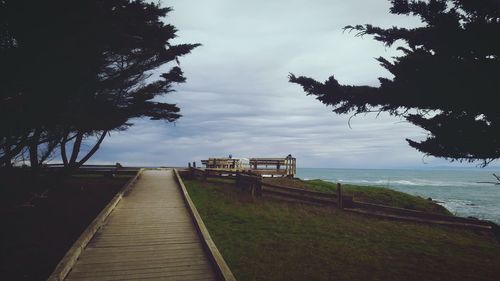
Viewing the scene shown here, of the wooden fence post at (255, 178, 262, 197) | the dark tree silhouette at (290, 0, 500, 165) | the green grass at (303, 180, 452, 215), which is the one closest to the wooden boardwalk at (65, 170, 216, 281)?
the dark tree silhouette at (290, 0, 500, 165)

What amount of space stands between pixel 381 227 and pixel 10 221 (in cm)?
1505

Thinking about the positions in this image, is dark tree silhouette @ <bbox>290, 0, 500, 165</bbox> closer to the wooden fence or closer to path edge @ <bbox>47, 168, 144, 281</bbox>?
path edge @ <bbox>47, 168, 144, 281</bbox>

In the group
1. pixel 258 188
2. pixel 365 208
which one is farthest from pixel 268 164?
pixel 365 208

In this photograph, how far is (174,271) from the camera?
21.8 ft

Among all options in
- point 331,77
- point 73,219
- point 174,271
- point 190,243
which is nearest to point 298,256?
point 190,243

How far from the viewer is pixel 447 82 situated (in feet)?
16.4

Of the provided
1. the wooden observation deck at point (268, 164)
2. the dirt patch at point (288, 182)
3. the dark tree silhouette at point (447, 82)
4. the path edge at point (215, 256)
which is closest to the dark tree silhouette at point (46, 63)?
the path edge at point (215, 256)

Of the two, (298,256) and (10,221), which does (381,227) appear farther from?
(10,221)

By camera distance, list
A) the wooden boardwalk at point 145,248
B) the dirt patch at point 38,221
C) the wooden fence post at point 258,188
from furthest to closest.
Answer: the wooden fence post at point 258,188, the dirt patch at point 38,221, the wooden boardwalk at point 145,248

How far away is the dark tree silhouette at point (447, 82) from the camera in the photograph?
4859mm

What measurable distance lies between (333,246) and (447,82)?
6.84m

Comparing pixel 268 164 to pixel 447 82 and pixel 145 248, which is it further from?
pixel 447 82

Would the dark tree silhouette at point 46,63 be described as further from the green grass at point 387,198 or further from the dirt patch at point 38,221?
the green grass at point 387,198

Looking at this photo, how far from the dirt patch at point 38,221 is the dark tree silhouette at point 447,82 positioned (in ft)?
25.6
